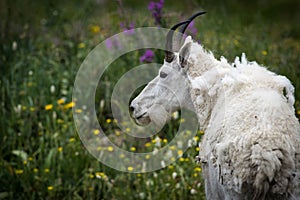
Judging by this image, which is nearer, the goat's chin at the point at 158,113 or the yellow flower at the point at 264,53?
the goat's chin at the point at 158,113

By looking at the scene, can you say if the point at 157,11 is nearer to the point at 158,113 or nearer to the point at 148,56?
the point at 148,56

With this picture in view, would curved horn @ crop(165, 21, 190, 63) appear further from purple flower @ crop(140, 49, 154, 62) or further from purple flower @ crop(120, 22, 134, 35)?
purple flower @ crop(120, 22, 134, 35)

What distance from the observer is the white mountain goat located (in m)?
2.51

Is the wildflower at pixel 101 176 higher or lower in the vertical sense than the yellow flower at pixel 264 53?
lower

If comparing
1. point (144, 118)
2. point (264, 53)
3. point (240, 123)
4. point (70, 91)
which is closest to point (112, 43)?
point (70, 91)

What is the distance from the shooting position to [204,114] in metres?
3.16

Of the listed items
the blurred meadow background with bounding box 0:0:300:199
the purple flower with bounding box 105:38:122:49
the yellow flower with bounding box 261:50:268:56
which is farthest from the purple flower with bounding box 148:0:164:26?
the yellow flower with bounding box 261:50:268:56

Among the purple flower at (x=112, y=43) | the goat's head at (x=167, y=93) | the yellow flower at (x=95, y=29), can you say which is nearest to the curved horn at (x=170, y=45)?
the goat's head at (x=167, y=93)

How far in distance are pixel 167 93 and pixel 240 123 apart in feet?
3.31

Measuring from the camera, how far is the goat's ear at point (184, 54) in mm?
3203

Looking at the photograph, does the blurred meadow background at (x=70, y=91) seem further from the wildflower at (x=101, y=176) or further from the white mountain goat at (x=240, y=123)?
the white mountain goat at (x=240, y=123)

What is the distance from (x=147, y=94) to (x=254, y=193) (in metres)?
1.32

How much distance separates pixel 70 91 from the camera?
5.67 metres

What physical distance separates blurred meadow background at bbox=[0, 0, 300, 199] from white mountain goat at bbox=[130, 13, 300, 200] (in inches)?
18.6
